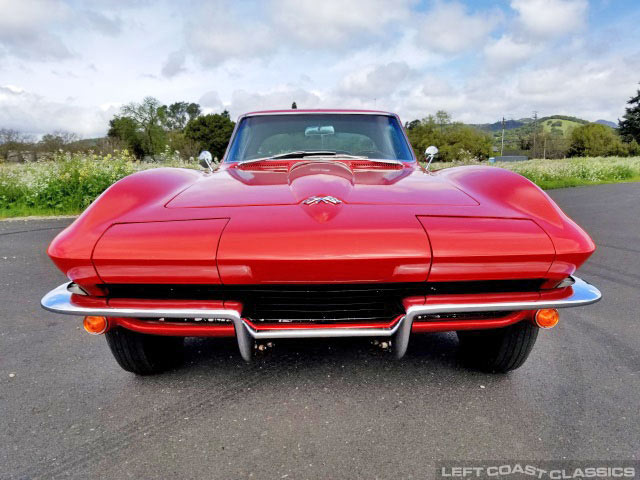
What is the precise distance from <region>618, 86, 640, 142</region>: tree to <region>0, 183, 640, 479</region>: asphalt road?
68.7 metres

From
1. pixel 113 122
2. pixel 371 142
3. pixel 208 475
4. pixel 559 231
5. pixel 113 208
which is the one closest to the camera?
pixel 208 475

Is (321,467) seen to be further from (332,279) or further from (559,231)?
(559,231)

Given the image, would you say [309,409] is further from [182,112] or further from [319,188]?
[182,112]

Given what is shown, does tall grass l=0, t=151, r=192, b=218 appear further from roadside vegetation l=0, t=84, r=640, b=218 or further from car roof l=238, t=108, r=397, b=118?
car roof l=238, t=108, r=397, b=118

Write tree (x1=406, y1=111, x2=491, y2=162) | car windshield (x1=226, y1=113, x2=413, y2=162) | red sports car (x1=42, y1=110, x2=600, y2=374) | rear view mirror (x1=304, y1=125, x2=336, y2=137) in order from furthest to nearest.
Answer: tree (x1=406, y1=111, x2=491, y2=162) → rear view mirror (x1=304, y1=125, x2=336, y2=137) → car windshield (x1=226, y1=113, x2=413, y2=162) → red sports car (x1=42, y1=110, x2=600, y2=374)

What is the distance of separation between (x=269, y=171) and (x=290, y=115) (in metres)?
0.86

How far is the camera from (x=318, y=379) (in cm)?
Answer: 213

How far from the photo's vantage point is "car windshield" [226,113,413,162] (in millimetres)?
2961

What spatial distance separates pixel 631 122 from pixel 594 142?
4682mm

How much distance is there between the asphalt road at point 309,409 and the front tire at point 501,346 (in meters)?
0.07

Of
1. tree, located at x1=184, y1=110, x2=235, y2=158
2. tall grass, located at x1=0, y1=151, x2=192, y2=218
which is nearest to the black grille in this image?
tall grass, located at x1=0, y1=151, x2=192, y2=218

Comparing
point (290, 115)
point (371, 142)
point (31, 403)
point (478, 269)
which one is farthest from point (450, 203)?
point (31, 403)

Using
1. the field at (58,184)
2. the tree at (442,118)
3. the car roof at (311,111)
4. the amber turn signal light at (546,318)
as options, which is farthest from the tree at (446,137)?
the amber turn signal light at (546,318)

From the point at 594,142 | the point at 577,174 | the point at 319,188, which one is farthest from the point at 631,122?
the point at 319,188
